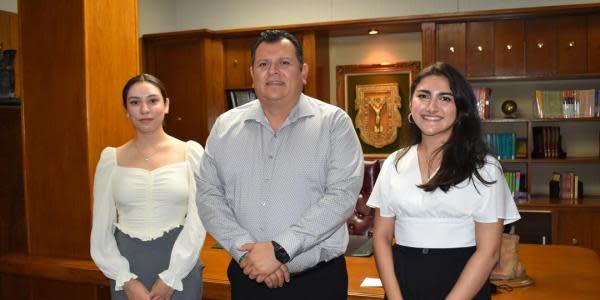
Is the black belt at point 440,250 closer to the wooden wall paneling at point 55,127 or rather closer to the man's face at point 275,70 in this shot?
the man's face at point 275,70

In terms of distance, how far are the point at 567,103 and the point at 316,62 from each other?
7.59ft

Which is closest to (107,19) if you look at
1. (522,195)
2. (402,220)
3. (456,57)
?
(402,220)

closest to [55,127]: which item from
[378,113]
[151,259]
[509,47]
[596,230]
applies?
[151,259]

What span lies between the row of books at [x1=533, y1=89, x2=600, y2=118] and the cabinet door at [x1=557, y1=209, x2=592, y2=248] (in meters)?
0.88

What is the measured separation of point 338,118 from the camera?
2.02m

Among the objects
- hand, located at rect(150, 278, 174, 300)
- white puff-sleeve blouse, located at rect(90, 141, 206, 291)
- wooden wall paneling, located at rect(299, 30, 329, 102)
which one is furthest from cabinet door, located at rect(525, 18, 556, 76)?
hand, located at rect(150, 278, 174, 300)

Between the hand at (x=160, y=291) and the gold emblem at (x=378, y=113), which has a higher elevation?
the gold emblem at (x=378, y=113)

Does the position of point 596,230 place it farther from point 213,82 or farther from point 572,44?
point 213,82

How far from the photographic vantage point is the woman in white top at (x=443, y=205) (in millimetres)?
1751

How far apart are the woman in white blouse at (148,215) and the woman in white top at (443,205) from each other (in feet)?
2.58

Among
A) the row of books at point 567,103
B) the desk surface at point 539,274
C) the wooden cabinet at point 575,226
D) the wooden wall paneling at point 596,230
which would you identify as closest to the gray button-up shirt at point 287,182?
the desk surface at point 539,274

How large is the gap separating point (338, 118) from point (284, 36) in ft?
1.16

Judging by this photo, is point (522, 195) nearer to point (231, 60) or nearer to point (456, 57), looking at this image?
point (456, 57)

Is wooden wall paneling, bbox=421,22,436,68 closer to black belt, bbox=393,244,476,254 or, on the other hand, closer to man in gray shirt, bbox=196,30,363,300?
man in gray shirt, bbox=196,30,363,300
